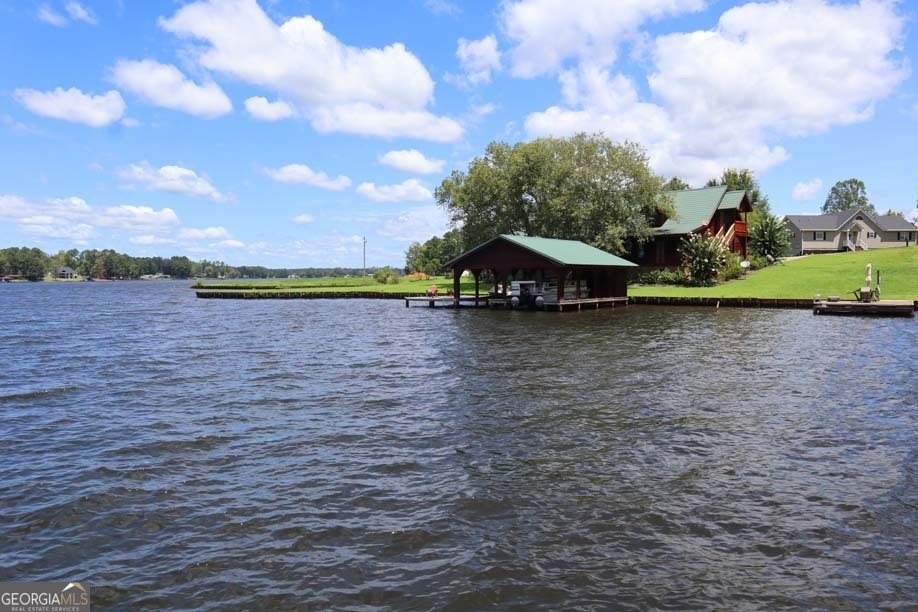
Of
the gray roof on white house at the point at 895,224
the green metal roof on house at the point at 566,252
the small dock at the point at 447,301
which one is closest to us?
the green metal roof on house at the point at 566,252

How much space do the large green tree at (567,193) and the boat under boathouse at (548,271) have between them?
317 inches

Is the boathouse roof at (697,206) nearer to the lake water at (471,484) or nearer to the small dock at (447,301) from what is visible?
the small dock at (447,301)

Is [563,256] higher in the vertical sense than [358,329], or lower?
higher

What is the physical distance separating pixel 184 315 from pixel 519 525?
5066 centimetres

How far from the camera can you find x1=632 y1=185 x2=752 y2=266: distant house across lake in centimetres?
6224

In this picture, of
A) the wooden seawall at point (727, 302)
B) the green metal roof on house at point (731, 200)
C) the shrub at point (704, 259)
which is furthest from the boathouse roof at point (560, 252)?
the green metal roof on house at point (731, 200)

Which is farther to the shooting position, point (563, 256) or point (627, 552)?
point (563, 256)

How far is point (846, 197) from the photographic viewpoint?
14775cm

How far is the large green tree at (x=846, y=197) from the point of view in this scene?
146m

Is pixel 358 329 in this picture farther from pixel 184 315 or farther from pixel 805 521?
pixel 805 521

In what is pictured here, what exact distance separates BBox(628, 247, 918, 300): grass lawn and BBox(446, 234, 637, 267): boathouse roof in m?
7.12

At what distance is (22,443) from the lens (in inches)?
523

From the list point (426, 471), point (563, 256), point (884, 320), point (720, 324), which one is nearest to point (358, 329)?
point (563, 256)

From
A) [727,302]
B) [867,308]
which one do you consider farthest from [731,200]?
[867,308]
